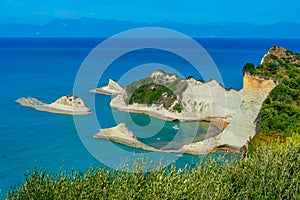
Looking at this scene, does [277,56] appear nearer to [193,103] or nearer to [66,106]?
[193,103]

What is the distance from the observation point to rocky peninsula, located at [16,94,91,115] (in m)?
41.4

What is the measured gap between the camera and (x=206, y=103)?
40.6 meters

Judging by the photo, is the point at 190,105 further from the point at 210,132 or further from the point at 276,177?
the point at 276,177

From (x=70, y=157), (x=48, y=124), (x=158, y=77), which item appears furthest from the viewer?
(x=158, y=77)

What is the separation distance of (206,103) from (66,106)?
14.9m

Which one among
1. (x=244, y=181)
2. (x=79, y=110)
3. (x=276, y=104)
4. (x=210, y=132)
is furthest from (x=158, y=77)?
(x=244, y=181)

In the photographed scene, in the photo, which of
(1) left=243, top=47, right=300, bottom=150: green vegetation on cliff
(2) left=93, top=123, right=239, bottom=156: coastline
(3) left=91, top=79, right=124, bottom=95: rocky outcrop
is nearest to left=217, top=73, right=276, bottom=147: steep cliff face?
(1) left=243, top=47, right=300, bottom=150: green vegetation on cliff

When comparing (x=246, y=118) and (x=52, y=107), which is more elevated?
(x=246, y=118)

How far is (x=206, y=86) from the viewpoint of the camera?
141 ft

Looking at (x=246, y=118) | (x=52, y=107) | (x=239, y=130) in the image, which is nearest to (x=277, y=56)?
(x=246, y=118)

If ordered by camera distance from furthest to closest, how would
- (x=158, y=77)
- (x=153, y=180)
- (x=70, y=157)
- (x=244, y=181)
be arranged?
(x=158, y=77) → (x=70, y=157) → (x=244, y=181) → (x=153, y=180)

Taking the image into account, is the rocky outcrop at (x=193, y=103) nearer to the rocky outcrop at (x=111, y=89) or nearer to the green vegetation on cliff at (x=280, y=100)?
the rocky outcrop at (x=111, y=89)

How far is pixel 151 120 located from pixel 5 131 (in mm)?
13988

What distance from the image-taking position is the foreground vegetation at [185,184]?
10352 millimetres
